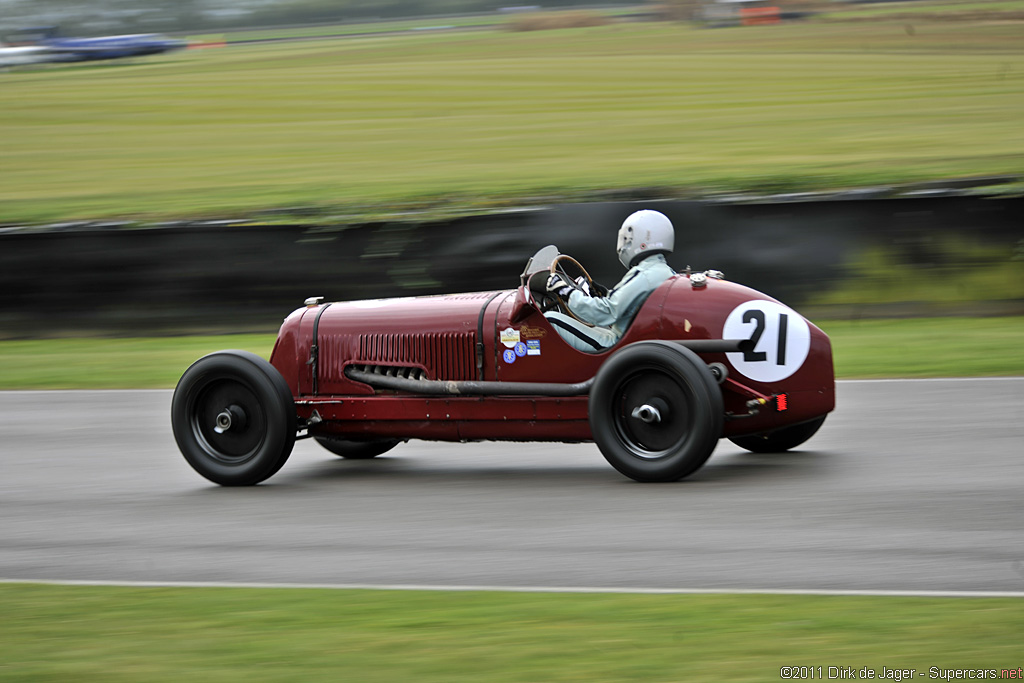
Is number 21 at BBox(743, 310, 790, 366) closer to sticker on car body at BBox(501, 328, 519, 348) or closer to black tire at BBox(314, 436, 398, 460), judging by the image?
sticker on car body at BBox(501, 328, 519, 348)

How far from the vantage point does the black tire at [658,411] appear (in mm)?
6004

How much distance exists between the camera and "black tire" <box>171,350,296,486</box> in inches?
269

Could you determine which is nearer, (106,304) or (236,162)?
(106,304)

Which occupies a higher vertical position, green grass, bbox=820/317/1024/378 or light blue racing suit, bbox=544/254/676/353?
light blue racing suit, bbox=544/254/676/353

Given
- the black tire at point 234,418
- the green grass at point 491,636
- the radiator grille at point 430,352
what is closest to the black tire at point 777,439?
the radiator grille at point 430,352

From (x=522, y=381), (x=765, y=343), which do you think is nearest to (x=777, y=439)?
(x=765, y=343)

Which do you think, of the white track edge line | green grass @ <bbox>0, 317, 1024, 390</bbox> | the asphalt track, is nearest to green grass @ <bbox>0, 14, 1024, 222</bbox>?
green grass @ <bbox>0, 317, 1024, 390</bbox>

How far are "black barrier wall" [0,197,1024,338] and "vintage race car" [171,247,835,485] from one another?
5.18 metres

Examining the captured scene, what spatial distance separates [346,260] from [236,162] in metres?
10.5

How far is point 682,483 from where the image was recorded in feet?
20.9

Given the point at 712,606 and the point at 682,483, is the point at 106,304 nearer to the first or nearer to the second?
the point at 682,483

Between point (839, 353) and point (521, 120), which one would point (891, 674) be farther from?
point (521, 120)

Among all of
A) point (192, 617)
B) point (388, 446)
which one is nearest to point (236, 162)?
point (388, 446)

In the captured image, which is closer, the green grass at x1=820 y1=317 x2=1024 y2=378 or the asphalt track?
the asphalt track
